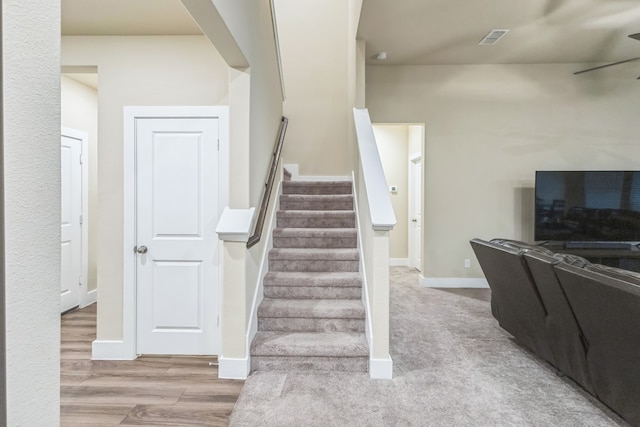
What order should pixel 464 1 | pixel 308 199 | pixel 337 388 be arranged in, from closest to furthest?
pixel 337 388 < pixel 464 1 < pixel 308 199

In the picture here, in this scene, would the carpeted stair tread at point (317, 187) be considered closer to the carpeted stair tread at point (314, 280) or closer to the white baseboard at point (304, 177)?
the white baseboard at point (304, 177)

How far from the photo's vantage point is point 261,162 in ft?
9.77

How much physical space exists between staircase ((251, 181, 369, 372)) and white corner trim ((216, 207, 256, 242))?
2.41 feet

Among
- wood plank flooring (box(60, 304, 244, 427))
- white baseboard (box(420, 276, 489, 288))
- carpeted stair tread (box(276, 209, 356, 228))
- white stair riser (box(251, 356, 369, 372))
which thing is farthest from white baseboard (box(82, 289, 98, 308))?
white baseboard (box(420, 276, 489, 288))

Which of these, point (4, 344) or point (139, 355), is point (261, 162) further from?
point (4, 344)

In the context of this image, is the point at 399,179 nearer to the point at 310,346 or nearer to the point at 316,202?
the point at 316,202

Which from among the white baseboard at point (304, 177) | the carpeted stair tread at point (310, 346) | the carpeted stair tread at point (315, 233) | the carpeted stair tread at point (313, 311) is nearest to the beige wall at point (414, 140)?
the white baseboard at point (304, 177)

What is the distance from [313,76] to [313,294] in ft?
11.9

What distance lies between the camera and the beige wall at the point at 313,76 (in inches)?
208

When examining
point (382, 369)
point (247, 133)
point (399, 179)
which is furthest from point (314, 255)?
point (399, 179)

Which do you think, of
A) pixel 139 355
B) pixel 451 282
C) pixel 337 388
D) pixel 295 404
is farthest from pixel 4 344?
pixel 451 282

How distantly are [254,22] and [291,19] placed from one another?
3.03m

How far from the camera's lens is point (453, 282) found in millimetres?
4973

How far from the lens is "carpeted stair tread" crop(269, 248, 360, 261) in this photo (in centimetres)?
327
